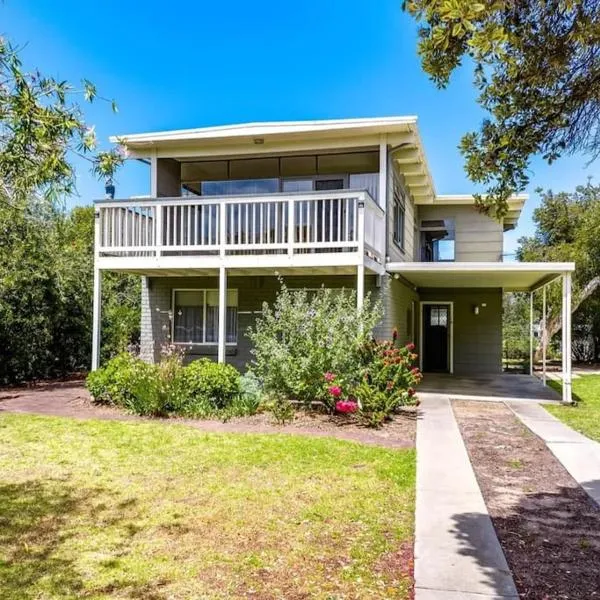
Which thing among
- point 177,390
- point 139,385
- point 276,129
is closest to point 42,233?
point 139,385

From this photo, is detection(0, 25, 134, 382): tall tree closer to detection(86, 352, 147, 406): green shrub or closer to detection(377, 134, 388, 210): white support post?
detection(86, 352, 147, 406): green shrub

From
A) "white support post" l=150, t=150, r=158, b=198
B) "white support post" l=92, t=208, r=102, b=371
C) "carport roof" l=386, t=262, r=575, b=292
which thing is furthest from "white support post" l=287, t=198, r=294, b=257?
"white support post" l=92, t=208, r=102, b=371

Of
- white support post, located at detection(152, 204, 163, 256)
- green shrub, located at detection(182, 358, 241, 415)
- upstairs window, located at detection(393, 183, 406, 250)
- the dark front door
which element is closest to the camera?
green shrub, located at detection(182, 358, 241, 415)

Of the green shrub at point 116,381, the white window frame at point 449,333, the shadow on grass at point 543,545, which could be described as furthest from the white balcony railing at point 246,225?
the white window frame at point 449,333

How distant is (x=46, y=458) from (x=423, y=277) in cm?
1032

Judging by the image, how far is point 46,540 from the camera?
416cm

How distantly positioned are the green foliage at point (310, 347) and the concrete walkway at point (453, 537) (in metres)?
2.59

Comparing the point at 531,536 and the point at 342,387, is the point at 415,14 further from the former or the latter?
the point at 342,387

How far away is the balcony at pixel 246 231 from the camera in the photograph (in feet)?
34.2

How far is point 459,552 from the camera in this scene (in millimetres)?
3928

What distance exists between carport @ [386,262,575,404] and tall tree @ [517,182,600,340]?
5078 millimetres

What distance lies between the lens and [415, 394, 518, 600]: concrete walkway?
A: 340cm

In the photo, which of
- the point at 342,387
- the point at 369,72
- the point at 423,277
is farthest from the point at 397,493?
the point at 369,72

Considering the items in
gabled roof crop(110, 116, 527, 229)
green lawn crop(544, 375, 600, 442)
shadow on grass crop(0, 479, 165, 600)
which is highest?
gabled roof crop(110, 116, 527, 229)
